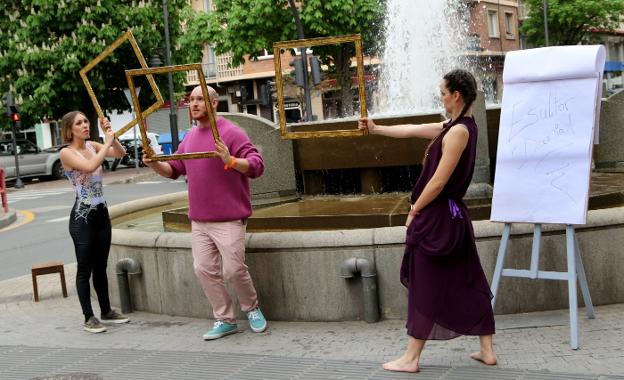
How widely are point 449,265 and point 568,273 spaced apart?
3.21ft

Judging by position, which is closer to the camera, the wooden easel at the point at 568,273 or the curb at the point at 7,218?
the wooden easel at the point at 568,273

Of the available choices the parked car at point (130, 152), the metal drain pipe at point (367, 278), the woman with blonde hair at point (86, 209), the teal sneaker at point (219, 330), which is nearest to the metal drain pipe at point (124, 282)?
the woman with blonde hair at point (86, 209)

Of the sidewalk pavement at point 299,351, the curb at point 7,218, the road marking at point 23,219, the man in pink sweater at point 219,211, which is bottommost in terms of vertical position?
the road marking at point 23,219

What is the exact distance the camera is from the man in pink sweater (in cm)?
665

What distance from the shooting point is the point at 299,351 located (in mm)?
6258

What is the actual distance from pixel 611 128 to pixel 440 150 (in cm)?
581

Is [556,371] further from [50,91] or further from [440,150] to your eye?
[50,91]

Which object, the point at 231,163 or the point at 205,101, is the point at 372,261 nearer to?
the point at 231,163

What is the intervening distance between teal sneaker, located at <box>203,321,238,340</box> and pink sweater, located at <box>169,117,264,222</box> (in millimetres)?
774

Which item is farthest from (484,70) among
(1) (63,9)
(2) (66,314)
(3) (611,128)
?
(2) (66,314)

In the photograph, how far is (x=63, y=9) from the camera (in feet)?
115

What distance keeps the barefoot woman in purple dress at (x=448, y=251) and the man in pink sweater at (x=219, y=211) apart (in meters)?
1.51

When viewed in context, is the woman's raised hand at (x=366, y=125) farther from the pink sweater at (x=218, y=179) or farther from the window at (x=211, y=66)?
the window at (x=211, y=66)

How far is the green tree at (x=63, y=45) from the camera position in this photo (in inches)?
1379
